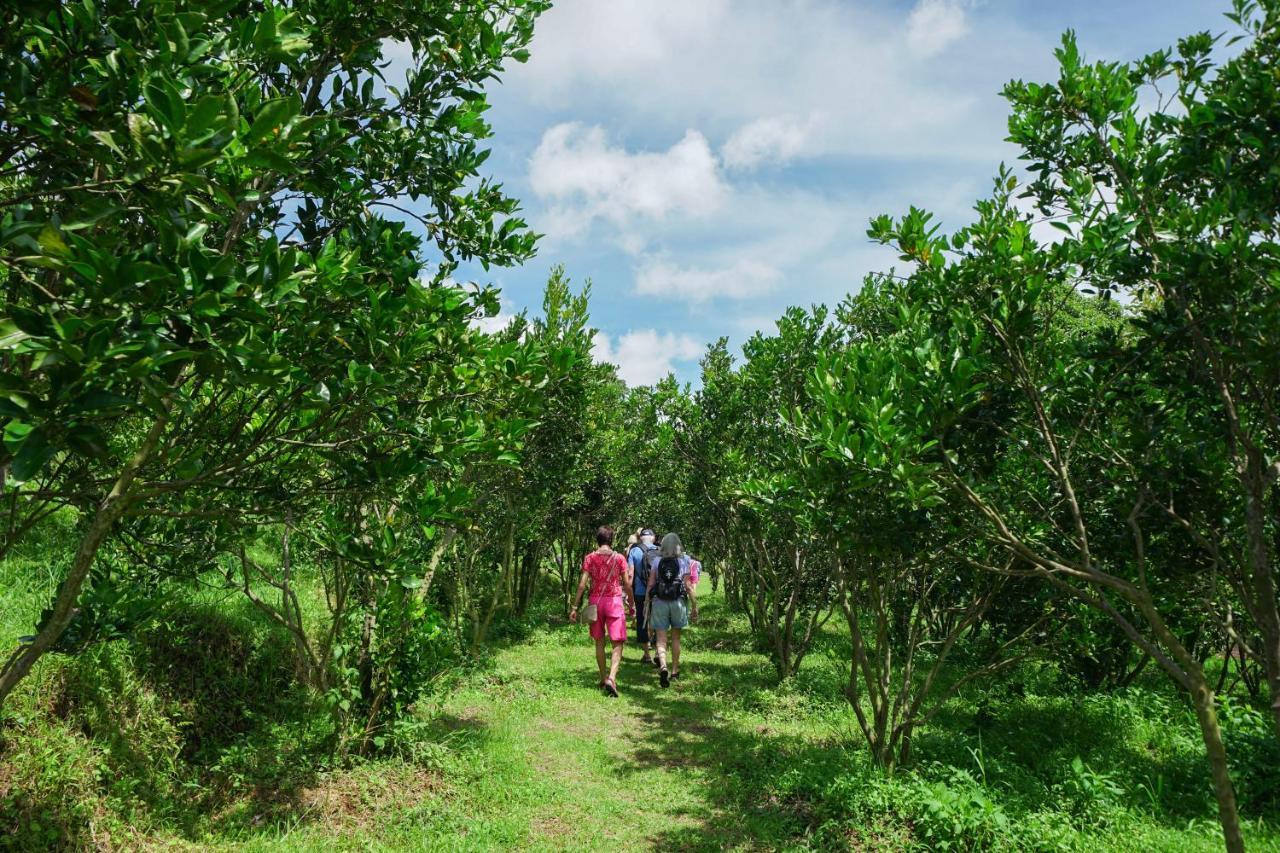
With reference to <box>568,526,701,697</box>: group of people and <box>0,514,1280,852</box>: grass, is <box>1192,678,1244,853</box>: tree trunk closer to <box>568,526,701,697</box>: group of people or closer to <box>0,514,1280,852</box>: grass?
<box>0,514,1280,852</box>: grass

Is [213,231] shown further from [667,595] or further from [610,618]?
[667,595]

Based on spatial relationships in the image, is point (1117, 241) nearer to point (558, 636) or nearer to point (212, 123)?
point (212, 123)

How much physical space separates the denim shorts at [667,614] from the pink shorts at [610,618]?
2.93ft

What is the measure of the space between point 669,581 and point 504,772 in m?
4.36

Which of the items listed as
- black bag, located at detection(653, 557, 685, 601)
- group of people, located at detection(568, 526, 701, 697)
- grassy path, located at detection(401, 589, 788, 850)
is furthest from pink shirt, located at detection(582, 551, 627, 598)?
grassy path, located at detection(401, 589, 788, 850)

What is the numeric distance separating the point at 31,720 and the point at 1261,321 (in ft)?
23.5

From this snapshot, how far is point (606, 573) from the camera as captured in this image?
923 cm

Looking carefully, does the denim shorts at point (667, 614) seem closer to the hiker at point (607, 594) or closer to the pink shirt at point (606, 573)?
the hiker at point (607, 594)

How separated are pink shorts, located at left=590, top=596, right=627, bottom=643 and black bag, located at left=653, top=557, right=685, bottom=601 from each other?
0.92m

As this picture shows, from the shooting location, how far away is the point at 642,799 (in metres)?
5.99

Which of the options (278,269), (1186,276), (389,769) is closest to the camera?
(278,269)

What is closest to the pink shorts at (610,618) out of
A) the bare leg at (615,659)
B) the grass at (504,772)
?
the bare leg at (615,659)

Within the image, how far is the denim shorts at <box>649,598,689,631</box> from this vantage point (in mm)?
10070

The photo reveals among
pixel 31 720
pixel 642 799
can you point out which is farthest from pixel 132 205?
pixel 642 799
